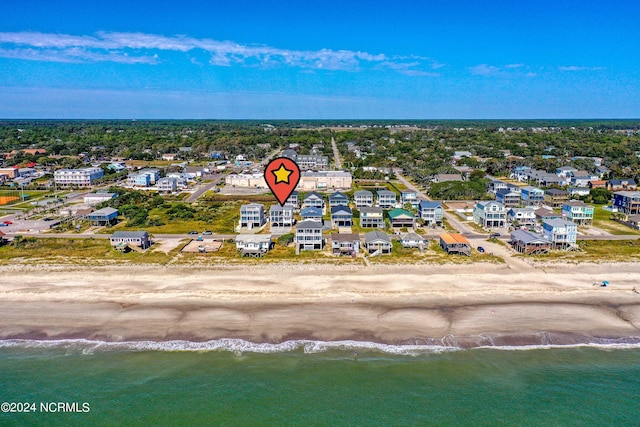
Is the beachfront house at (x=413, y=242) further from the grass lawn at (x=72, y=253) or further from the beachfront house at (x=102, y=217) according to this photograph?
the beachfront house at (x=102, y=217)

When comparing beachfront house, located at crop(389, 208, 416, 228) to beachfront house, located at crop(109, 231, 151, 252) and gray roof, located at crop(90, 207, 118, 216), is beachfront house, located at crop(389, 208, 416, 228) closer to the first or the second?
beachfront house, located at crop(109, 231, 151, 252)

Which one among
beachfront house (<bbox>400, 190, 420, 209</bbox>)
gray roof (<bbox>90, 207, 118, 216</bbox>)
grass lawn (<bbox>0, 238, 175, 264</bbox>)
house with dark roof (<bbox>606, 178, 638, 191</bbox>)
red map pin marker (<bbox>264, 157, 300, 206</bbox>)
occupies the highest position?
red map pin marker (<bbox>264, 157, 300, 206</bbox>)

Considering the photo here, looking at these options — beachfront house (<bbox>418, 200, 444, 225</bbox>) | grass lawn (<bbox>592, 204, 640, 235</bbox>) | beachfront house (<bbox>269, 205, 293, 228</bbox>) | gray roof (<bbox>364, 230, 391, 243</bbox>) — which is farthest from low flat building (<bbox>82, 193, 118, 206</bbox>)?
grass lawn (<bbox>592, 204, 640, 235</bbox>)

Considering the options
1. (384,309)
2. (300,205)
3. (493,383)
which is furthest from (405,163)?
(493,383)

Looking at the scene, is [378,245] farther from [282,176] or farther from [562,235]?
[562,235]

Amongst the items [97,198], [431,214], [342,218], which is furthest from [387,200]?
[97,198]

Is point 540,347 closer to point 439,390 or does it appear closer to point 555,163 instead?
point 439,390
